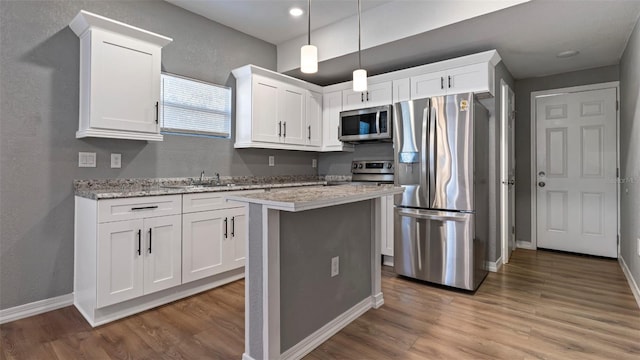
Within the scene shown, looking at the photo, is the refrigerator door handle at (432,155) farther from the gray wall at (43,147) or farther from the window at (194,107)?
the gray wall at (43,147)

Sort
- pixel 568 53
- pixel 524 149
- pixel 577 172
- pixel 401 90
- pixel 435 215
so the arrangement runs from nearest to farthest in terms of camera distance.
Result: pixel 435 215, pixel 568 53, pixel 401 90, pixel 577 172, pixel 524 149

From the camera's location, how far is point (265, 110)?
3.69m

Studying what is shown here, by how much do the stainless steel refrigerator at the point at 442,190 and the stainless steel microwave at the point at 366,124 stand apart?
304 mm

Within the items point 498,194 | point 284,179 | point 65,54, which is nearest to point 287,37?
point 284,179

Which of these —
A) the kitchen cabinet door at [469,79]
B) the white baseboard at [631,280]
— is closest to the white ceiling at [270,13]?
the kitchen cabinet door at [469,79]

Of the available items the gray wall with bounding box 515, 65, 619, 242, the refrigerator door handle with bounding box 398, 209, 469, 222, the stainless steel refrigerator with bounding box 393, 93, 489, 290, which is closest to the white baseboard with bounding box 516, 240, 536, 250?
the gray wall with bounding box 515, 65, 619, 242

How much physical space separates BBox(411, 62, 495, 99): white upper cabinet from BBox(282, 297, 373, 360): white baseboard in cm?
219

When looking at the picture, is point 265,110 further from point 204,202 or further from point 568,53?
point 568,53

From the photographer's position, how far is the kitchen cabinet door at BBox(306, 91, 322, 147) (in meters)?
4.24

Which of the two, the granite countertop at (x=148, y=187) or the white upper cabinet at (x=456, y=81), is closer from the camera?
the granite countertop at (x=148, y=187)

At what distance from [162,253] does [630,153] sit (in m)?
4.27

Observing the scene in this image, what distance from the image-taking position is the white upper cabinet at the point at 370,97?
12.3ft

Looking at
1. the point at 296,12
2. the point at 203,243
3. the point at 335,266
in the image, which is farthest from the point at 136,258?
the point at 296,12

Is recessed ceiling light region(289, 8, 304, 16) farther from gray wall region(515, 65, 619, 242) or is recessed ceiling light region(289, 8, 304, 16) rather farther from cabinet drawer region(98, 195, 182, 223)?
gray wall region(515, 65, 619, 242)
